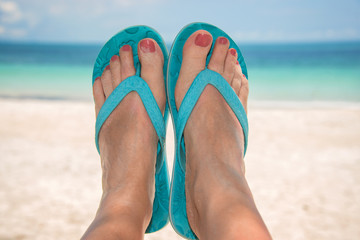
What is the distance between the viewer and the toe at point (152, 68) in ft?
4.86

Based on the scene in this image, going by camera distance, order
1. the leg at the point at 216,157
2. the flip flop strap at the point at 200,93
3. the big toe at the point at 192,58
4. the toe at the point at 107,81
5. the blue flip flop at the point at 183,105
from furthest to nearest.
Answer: the toe at the point at 107,81 < the big toe at the point at 192,58 < the flip flop strap at the point at 200,93 < the blue flip flop at the point at 183,105 < the leg at the point at 216,157

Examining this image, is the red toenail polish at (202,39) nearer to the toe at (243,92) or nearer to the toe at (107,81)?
the toe at (243,92)

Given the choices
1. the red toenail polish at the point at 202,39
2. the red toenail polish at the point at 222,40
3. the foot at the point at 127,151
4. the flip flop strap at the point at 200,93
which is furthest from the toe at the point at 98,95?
the red toenail polish at the point at 222,40

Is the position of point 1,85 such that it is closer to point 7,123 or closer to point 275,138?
point 7,123

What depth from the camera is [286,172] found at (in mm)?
1911

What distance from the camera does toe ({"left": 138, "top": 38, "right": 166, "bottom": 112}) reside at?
148 cm

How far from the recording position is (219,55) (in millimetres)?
1508

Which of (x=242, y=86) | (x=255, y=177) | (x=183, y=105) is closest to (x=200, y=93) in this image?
(x=183, y=105)

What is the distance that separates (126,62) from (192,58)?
347mm

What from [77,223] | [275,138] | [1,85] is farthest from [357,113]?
[1,85]

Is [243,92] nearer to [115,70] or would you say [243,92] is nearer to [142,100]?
[142,100]

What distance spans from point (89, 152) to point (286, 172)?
139cm

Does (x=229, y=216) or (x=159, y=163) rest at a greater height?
(x=229, y=216)

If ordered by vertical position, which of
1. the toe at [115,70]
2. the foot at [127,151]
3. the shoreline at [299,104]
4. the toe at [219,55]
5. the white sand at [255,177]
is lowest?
the shoreline at [299,104]
